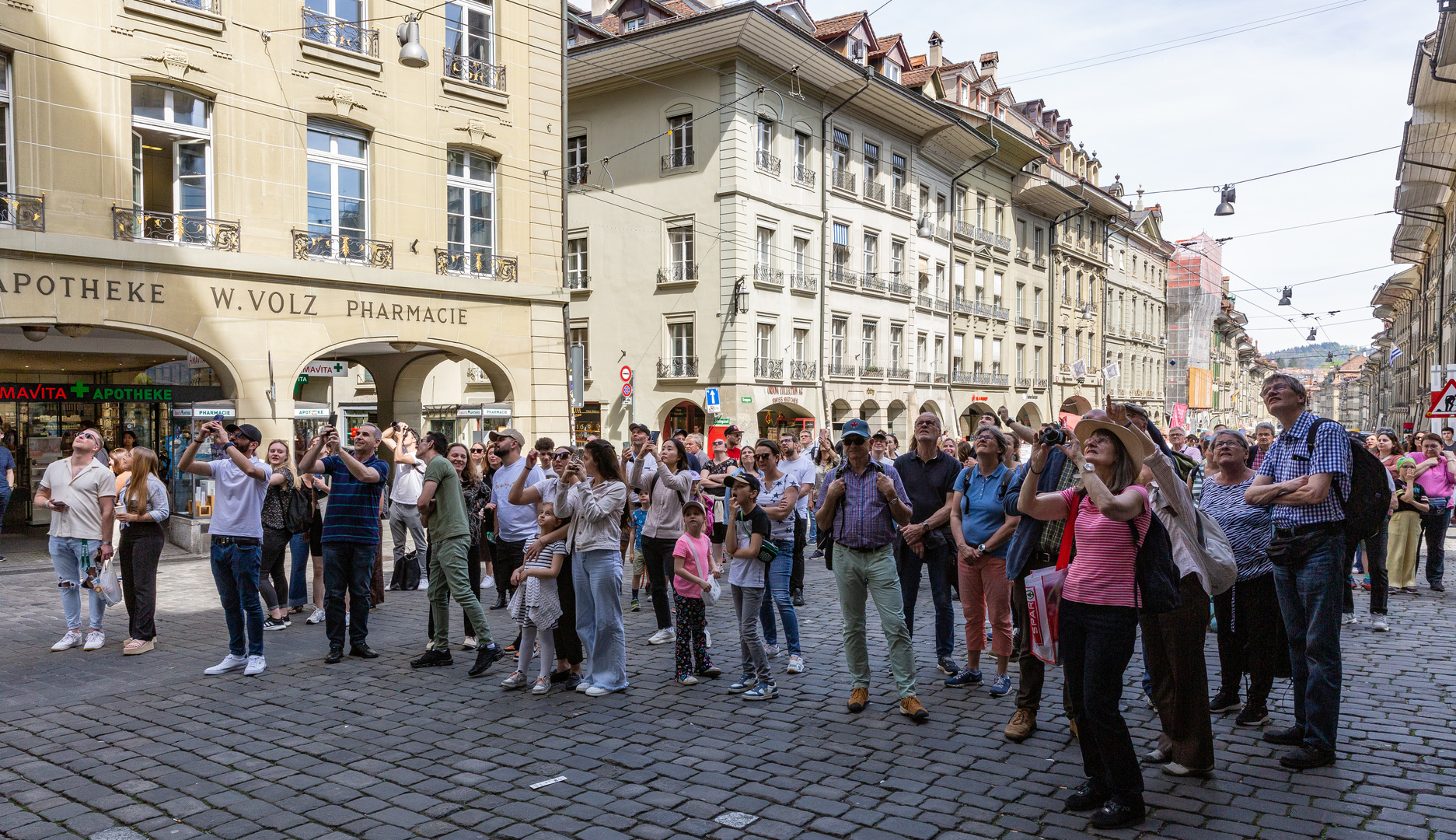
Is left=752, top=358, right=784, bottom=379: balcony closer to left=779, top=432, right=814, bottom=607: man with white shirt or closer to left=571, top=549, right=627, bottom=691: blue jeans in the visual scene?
left=779, top=432, right=814, bottom=607: man with white shirt

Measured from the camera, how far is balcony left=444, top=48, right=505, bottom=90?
18359 millimetres

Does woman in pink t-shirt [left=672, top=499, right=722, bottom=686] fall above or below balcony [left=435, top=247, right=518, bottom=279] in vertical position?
below

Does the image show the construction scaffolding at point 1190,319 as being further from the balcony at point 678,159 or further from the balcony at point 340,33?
the balcony at point 340,33

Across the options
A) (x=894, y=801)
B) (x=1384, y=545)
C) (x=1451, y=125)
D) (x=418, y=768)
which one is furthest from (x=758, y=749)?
(x=1451, y=125)

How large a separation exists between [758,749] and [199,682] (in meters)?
4.69

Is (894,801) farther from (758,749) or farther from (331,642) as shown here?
(331,642)

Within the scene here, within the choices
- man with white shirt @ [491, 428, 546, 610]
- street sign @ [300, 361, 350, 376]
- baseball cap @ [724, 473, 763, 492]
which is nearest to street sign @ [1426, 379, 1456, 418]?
baseball cap @ [724, 473, 763, 492]

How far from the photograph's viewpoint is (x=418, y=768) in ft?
18.5

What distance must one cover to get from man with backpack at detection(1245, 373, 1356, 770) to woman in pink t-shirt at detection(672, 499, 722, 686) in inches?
151

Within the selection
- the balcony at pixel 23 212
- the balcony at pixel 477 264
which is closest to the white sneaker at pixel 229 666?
the balcony at pixel 23 212

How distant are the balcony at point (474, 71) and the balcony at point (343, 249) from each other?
364 centimetres

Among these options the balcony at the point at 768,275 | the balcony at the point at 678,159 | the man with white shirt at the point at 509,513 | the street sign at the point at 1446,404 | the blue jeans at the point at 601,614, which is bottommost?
the blue jeans at the point at 601,614

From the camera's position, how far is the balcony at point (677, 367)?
3059 centimetres

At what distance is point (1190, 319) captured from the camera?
72000 mm
